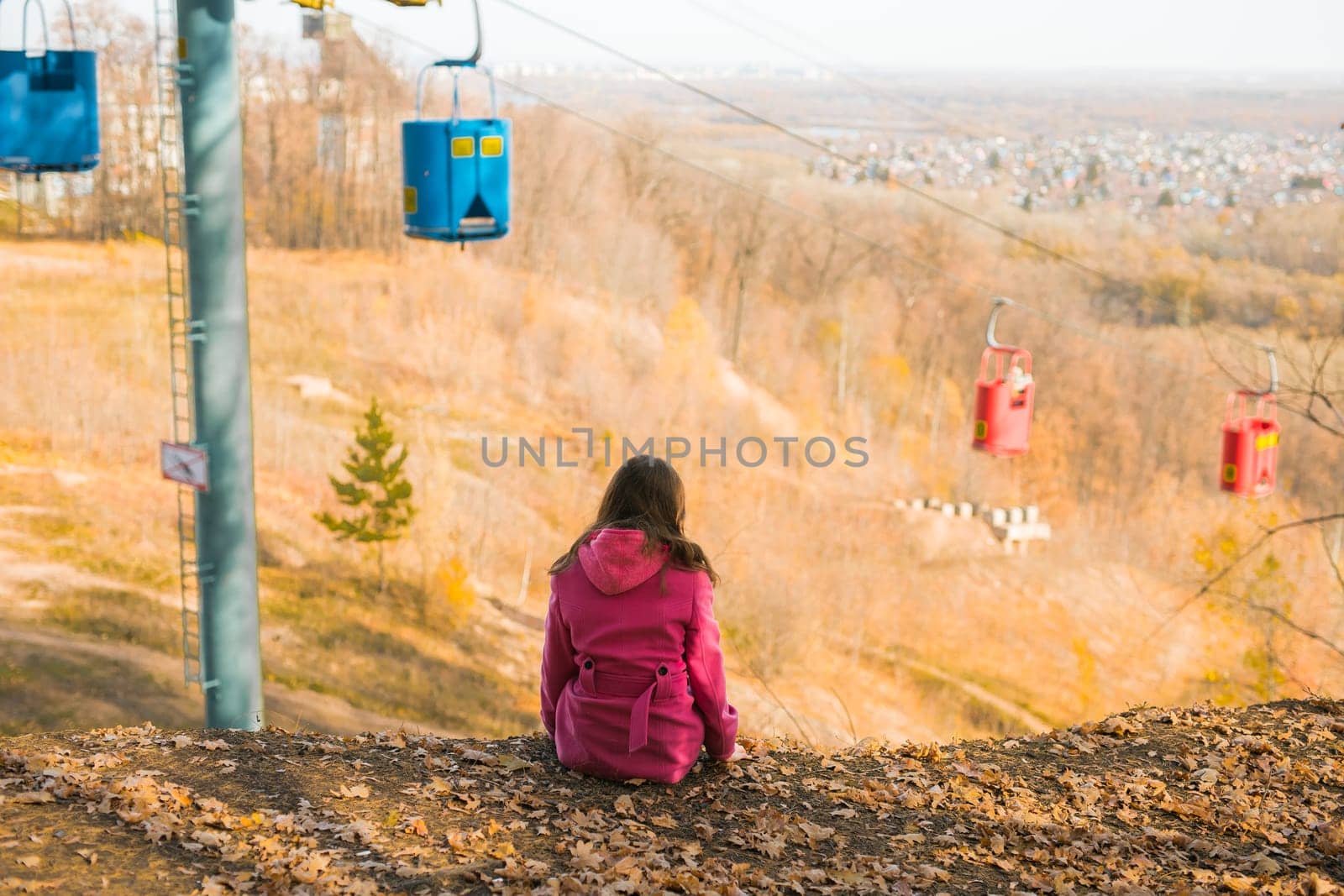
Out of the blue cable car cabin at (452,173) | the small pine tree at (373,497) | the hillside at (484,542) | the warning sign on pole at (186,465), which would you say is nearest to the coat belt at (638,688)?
the blue cable car cabin at (452,173)

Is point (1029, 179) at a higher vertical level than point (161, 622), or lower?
higher

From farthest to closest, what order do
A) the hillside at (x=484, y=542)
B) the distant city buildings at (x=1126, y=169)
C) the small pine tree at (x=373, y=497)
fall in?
the distant city buildings at (x=1126, y=169) → the small pine tree at (x=373, y=497) → the hillside at (x=484, y=542)

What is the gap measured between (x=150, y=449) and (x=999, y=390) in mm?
16180

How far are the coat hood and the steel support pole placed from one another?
2571mm

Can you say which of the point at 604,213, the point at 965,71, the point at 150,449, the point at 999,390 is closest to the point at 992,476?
the point at 604,213

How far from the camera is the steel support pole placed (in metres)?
5.35

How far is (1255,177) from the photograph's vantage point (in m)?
43.4

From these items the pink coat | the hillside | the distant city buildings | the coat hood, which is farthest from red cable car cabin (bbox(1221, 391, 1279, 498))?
the distant city buildings

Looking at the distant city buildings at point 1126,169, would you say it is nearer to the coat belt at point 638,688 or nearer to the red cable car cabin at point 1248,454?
the red cable car cabin at point 1248,454

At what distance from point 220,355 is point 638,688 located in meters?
2.93

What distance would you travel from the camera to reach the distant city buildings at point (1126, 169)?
41781 millimetres

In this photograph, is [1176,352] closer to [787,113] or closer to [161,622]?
[787,113]

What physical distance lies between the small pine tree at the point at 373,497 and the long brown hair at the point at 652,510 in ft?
56.9

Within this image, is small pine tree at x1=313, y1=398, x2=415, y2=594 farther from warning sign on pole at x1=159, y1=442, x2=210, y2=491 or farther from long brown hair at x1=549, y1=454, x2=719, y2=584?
long brown hair at x1=549, y1=454, x2=719, y2=584
